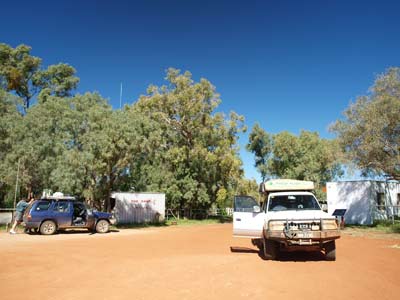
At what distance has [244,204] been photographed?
36.8ft

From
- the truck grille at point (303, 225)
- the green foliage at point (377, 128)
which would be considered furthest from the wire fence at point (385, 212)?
the truck grille at point (303, 225)

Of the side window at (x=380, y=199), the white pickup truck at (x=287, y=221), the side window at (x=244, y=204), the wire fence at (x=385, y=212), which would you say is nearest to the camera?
the white pickup truck at (x=287, y=221)

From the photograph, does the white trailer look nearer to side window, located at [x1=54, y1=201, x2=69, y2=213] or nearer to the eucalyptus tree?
the eucalyptus tree

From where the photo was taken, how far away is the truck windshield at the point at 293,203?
415 inches

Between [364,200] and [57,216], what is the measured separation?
73.2 feet

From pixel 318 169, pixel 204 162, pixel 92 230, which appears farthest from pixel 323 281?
pixel 318 169

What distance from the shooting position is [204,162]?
33.0m

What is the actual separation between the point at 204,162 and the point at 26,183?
16.4 meters

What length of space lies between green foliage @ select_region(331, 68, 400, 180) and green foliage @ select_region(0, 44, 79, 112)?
30.9m

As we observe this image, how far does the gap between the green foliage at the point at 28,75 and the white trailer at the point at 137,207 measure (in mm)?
17347

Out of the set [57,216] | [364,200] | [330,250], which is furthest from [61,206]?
[364,200]

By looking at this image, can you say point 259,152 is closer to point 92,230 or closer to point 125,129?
point 125,129

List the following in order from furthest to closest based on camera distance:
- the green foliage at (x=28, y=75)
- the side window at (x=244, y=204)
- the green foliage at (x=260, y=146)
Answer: the green foliage at (x=260, y=146), the green foliage at (x=28, y=75), the side window at (x=244, y=204)

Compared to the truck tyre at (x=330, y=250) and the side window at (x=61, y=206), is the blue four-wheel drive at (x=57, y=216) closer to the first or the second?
the side window at (x=61, y=206)
